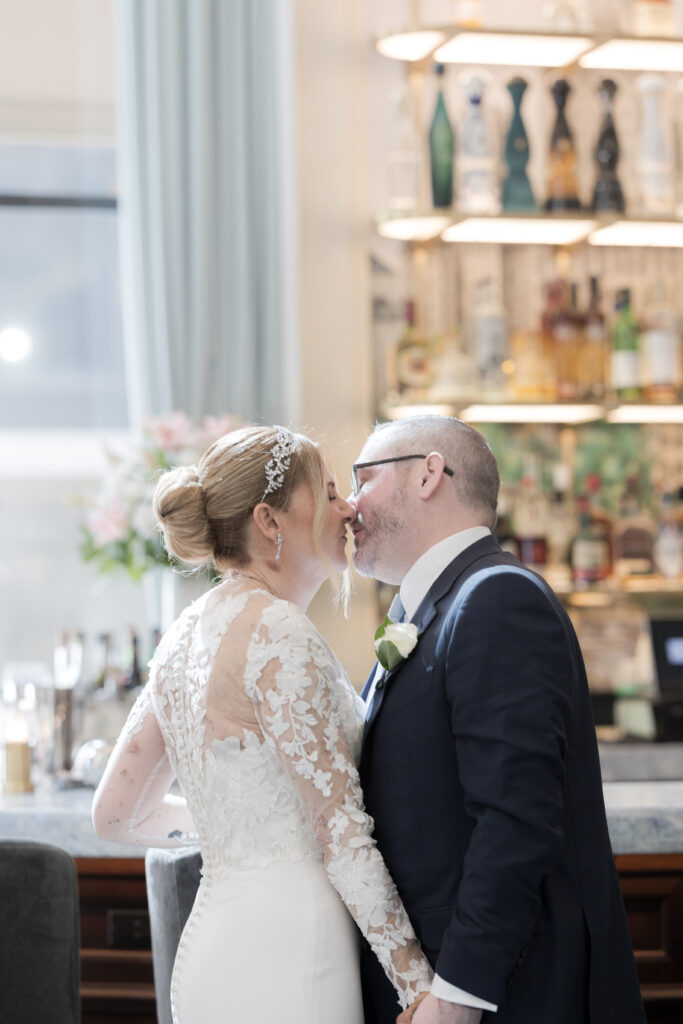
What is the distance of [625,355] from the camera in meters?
3.44

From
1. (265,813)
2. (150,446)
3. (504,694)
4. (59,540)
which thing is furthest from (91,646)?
(504,694)

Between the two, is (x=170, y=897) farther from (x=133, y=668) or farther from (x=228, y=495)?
(x=133, y=668)

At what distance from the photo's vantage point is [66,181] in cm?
370

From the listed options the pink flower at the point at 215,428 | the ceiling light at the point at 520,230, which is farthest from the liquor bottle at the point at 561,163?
the pink flower at the point at 215,428

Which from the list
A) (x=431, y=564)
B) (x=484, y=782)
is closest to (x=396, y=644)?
(x=431, y=564)

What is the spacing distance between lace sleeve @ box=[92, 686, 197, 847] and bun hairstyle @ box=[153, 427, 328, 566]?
0.25 m

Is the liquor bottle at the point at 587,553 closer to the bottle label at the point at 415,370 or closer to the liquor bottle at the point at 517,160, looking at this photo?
the bottle label at the point at 415,370

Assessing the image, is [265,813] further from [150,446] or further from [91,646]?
[91,646]

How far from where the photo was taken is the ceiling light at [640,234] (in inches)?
135

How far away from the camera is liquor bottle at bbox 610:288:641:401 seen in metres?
3.43

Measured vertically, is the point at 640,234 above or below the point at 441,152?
below

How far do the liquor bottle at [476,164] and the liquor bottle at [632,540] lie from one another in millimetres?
993

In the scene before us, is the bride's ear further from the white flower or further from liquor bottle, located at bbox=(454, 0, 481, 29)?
liquor bottle, located at bbox=(454, 0, 481, 29)

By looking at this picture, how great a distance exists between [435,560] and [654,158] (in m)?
2.37
